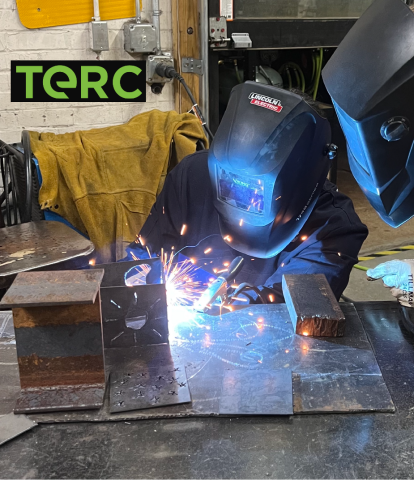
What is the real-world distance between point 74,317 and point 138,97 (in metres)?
2.52

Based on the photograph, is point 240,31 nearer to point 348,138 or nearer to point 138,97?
point 138,97

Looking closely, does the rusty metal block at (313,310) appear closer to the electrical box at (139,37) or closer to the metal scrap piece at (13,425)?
the metal scrap piece at (13,425)

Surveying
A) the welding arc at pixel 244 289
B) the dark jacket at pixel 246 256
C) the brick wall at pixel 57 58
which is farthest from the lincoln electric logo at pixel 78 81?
the welding arc at pixel 244 289

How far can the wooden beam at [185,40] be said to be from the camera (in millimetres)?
3318

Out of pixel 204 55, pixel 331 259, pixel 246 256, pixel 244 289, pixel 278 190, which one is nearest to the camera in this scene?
pixel 278 190

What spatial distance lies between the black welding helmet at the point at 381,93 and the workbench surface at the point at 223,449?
0.49 m

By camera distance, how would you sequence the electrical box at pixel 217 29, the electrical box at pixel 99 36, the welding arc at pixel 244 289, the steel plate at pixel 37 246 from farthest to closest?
the electrical box at pixel 217 29, the electrical box at pixel 99 36, the steel plate at pixel 37 246, the welding arc at pixel 244 289

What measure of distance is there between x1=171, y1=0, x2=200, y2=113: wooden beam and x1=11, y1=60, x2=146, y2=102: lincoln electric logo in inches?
9.0

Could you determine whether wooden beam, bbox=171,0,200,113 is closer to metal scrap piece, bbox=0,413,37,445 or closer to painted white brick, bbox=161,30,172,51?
painted white brick, bbox=161,30,172,51

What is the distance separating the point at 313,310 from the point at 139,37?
7.93 ft

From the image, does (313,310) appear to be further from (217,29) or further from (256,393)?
(217,29)

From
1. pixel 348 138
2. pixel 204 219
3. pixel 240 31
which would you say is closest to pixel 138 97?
pixel 240 31

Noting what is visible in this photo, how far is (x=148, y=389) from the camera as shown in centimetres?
116

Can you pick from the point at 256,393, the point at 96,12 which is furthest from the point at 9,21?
the point at 256,393
